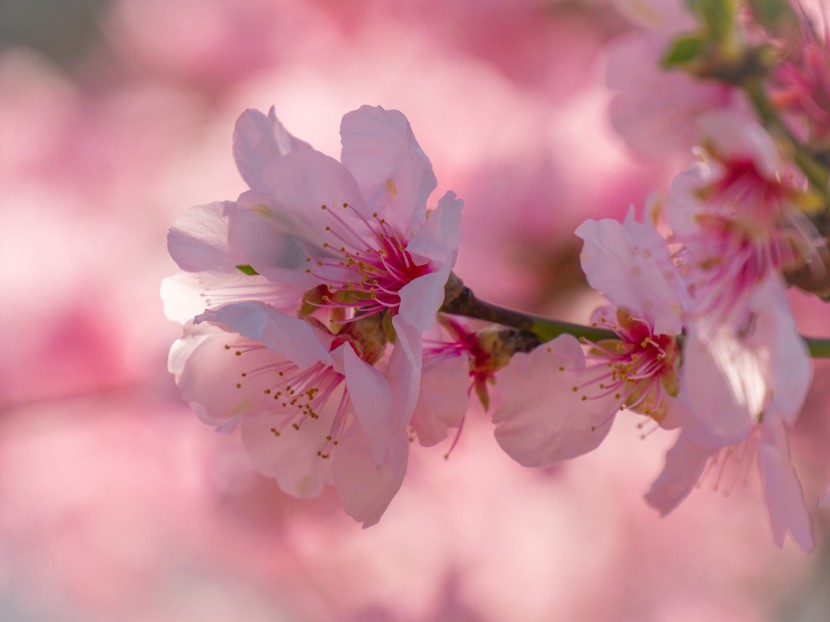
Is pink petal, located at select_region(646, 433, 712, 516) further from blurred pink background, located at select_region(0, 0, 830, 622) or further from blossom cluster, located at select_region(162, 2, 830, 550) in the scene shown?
blurred pink background, located at select_region(0, 0, 830, 622)

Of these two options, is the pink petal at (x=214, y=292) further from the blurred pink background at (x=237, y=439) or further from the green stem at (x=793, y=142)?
the blurred pink background at (x=237, y=439)

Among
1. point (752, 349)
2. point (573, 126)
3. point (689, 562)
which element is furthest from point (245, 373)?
point (689, 562)

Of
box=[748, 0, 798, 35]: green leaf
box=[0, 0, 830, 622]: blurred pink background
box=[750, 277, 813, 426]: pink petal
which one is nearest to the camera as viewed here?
box=[750, 277, 813, 426]: pink petal

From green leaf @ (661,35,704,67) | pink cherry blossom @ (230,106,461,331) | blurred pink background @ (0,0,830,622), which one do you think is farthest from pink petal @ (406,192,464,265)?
blurred pink background @ (0,0,830,622)

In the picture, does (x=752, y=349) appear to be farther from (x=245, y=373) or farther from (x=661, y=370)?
(x=245, y=373)

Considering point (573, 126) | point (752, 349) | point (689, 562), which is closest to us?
point (752, 349)

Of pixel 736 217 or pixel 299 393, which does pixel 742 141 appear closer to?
pixel 736 217
